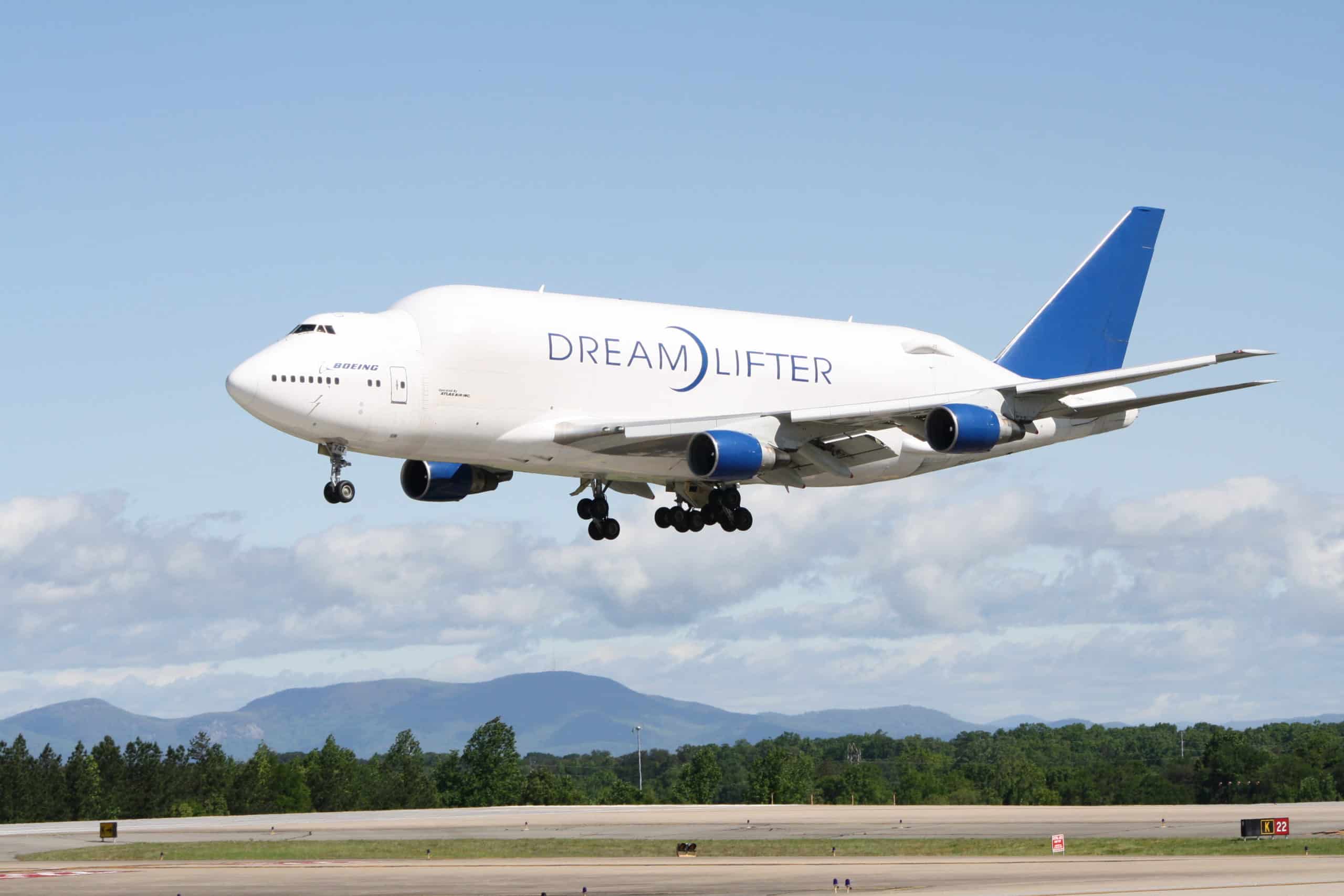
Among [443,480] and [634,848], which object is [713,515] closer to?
[443,480]

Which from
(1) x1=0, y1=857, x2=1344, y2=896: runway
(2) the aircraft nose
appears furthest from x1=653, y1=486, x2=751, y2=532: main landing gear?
(2) the aircraft nose

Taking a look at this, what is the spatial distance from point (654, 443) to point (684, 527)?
21.9 ft

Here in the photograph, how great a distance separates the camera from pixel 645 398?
51.2 meters

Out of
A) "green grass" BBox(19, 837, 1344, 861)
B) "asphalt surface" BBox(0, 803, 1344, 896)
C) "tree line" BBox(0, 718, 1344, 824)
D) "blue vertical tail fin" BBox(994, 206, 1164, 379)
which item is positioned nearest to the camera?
"asphalt surface" BBox(0, 803, 1344, 896)

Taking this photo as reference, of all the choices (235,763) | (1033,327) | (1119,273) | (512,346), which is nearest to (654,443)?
(512,346)

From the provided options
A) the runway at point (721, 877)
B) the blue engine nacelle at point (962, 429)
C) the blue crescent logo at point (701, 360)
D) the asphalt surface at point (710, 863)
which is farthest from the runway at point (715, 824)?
the blue crescent logo at point (701, 360)

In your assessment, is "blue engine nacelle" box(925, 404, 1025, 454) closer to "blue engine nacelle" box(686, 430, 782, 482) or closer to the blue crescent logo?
"blue engine nacelle" box(686, 430, 782, 482)

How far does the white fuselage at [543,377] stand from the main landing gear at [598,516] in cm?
269

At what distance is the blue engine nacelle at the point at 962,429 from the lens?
49219 mm

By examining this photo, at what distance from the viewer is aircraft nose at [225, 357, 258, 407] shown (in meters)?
44.7

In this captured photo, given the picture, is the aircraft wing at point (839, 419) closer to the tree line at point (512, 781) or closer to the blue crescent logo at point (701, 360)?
the blue crescent logo at point (701, 360)

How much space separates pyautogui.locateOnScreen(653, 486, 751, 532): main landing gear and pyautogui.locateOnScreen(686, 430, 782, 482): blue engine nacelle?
4.79 m

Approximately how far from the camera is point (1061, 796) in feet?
499

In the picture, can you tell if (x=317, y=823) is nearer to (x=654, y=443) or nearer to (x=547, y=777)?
(x=654, y=443)
